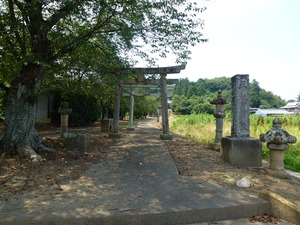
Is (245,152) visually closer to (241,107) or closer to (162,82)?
(241,107)

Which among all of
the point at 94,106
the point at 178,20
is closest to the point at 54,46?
the point at 178,20

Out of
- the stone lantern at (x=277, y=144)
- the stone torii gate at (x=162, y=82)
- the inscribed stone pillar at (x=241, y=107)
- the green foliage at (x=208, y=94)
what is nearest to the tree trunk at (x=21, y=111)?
the stone torii gate at (x=162, y=82)

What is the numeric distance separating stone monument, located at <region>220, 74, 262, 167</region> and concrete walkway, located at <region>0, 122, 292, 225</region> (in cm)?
176

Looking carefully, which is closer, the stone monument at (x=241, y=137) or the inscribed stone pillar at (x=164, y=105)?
the stone monument at (x=241, y=137)

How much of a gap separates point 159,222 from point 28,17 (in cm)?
515

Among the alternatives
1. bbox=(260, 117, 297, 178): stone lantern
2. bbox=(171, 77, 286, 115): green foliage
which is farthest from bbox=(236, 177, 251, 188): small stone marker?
bbox=(171, 77, 286, 115): green foliage

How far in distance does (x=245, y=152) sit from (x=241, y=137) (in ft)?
1.20

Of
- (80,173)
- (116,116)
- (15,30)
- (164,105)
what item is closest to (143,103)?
(116,116)

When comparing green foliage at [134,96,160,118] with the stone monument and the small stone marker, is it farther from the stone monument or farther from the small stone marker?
the small stone marker

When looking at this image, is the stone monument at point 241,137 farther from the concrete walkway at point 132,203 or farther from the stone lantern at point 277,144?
the concrete walkway at point 132,203

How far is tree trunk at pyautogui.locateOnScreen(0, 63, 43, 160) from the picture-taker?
5848 millimetres

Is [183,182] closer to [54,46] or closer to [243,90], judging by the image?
[243,90]

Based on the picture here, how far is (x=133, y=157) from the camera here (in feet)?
21.7

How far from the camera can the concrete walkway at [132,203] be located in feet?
9.64
